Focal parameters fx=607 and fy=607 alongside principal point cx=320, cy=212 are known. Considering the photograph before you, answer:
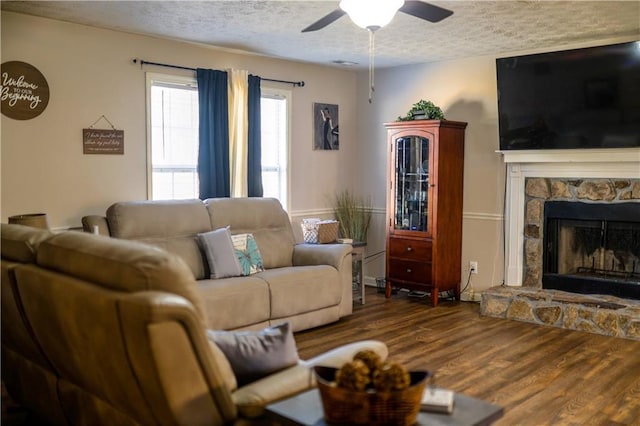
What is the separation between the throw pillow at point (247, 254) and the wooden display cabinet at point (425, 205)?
5.52ft

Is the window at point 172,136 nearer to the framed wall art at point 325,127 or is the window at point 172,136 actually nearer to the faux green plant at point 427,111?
the framed wall art at point 325,127

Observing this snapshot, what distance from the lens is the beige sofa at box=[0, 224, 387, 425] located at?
184 cm

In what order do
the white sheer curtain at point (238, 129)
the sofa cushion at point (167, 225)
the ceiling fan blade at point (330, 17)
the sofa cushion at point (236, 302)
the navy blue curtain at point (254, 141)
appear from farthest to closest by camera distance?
the navy blue curtain at point (254, 141)
the white sheer curtain at point (238, 129)
the sofa cushion at point (167, 225)
the sofa cushion at point (236, 302)
the ceiling fan blade at point (330, 17)

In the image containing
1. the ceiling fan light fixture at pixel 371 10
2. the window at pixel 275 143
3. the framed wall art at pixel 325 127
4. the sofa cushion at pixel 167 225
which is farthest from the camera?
the framed wall art at pixel 325 127

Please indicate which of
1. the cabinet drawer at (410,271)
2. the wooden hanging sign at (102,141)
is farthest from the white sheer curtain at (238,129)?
the cabinet drawer at (410,271)

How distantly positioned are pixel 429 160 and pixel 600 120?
156 centimetres

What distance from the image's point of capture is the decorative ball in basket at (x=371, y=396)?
5.80ft

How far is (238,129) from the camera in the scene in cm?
566

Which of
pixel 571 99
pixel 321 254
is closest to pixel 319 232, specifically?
pixel 321 254

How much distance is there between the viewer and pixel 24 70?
4.41m

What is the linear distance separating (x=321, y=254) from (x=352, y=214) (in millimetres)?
1538

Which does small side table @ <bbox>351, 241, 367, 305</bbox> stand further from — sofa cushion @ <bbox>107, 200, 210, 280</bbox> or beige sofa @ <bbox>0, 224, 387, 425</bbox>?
beige sofa @ <bbox>0, 224, 387, 425</bbox>

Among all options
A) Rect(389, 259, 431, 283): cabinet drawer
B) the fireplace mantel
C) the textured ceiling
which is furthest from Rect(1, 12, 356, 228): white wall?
the fireplace mantel

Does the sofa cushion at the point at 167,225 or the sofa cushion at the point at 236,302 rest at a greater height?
the sofa cushion at the point at 167,225
